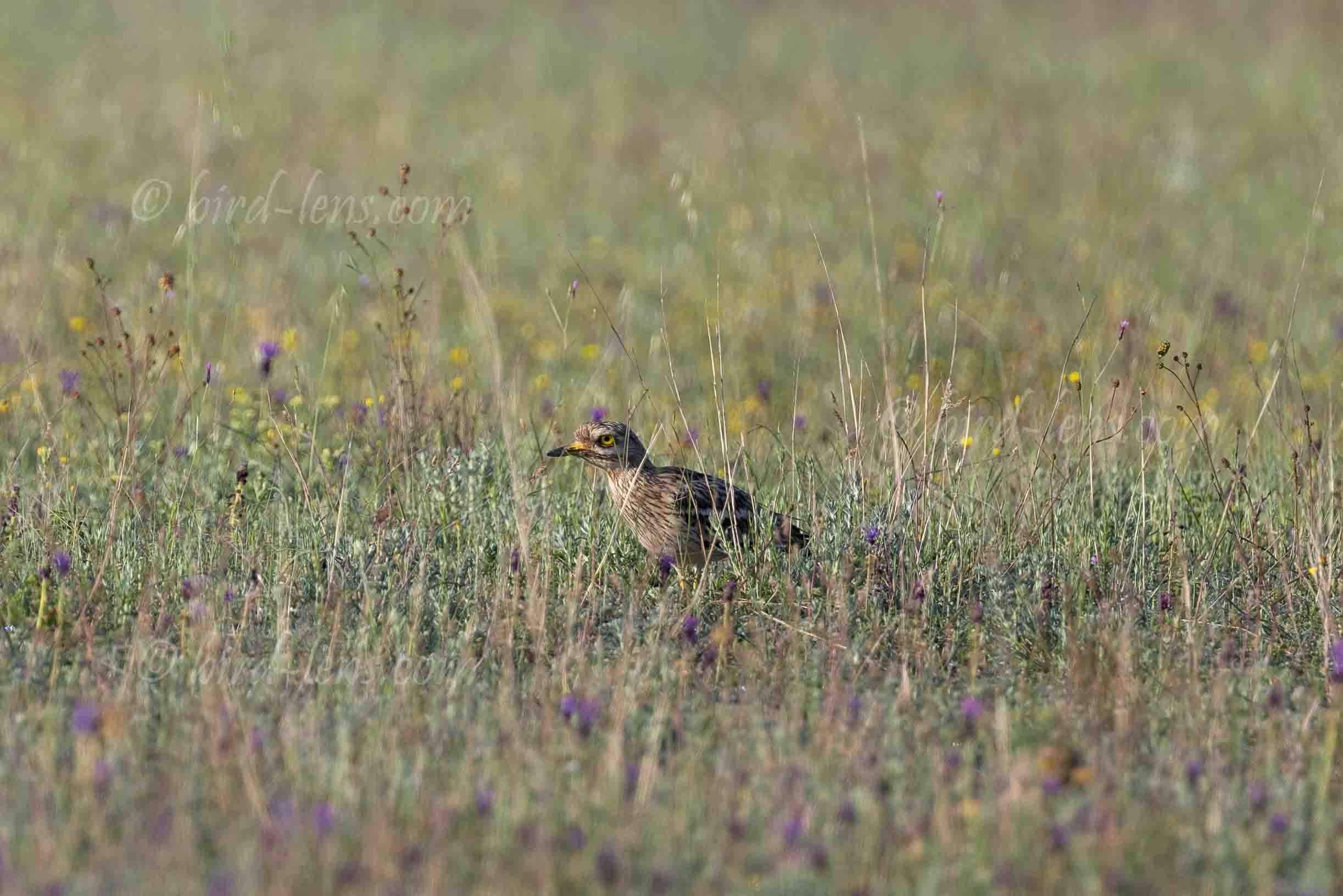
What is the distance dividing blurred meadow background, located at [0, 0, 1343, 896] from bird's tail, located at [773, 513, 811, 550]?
80mm

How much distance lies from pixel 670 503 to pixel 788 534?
643 millimetres

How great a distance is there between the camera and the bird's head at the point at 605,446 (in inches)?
213

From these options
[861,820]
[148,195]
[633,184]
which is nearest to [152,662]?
[861,820]

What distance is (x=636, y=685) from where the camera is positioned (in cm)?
393

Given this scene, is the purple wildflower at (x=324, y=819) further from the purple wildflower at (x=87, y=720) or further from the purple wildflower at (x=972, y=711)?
the purple wildflower at (x=972, y=711)

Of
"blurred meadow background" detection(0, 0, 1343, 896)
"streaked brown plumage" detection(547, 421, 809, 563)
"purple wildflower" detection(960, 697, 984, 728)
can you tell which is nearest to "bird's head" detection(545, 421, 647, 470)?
"streaked brown plumage" detection(547, 421, 809, 563)

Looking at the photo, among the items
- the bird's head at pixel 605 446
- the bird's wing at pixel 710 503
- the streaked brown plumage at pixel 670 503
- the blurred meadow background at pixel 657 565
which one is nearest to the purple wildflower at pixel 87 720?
the blurred meadow background at pixel 657 565

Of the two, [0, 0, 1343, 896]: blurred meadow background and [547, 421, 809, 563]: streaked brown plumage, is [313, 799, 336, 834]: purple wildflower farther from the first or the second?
[547, 421, 809, 563]: streaked brown plumage

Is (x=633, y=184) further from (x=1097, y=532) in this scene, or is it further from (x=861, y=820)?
(x=861, y=820)

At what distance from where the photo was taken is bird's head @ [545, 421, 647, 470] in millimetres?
5410

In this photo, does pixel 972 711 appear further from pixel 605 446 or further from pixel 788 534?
pixel 605 446

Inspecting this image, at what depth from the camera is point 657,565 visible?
5043 millimetres

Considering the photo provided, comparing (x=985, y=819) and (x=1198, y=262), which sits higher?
(x=1198, y=262)

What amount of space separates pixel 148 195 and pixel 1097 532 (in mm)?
8097
